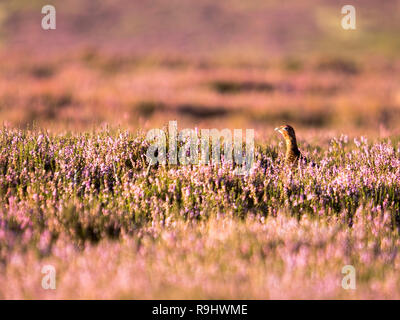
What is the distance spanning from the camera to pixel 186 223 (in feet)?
11.0

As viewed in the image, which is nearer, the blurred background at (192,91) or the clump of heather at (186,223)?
the clump of heather at (186,223)

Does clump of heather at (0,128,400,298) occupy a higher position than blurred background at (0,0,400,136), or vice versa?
blurred background at (0,0,400,136)

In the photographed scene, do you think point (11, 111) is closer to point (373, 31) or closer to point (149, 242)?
point (149, 242)

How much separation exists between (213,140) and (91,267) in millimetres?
2487

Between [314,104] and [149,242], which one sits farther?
[314,104]

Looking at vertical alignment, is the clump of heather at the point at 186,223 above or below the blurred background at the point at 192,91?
below

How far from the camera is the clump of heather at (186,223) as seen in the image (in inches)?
97.6

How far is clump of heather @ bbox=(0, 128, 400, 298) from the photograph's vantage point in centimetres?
248

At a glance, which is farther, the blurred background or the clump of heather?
the blurred background

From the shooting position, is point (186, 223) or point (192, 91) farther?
point (192, 91)

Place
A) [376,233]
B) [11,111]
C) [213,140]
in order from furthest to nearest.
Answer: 1. [11,111]
2. [213,140]
3. [376,233]

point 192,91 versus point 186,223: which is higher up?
point 192,91
